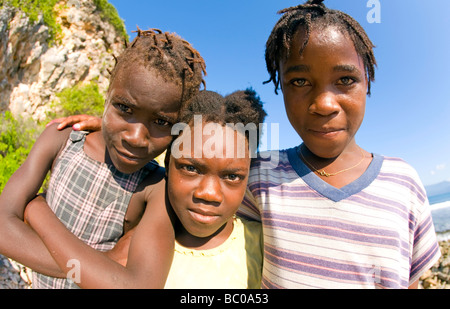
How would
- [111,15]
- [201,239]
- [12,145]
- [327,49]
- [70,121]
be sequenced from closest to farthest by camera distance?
1. [327,49]
2. [201,239]
3. [70,121]
4. [12,145]
5. [111,15]

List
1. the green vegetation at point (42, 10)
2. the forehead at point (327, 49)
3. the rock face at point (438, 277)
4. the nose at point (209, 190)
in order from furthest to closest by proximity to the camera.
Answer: the green vegetation at point (42, 10) → the rock face at point (438, 277) → the nose at point (209, 190) → the forehead at point (327, 49)

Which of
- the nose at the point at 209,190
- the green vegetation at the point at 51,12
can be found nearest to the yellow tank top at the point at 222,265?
the nose at the point at 209,190

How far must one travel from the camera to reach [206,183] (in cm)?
121

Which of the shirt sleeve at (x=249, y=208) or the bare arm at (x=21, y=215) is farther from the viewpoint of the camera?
the shirt sleeve at (x=249, y=208)

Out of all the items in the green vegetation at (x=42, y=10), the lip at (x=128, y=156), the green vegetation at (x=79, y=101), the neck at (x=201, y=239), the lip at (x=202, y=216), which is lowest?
the neck at (x=201, y=239)

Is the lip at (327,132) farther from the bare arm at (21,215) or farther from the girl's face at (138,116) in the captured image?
the bare arm at (21,215)

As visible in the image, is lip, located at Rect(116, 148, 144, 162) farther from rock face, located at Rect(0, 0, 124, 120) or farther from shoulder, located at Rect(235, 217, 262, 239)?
rock face, located at Rect(0, 0, 124, 120)

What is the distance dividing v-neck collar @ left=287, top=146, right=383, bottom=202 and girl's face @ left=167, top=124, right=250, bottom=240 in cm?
30

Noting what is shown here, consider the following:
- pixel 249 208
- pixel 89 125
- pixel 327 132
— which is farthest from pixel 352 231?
pixel 89 125

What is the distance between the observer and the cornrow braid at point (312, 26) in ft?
3.73

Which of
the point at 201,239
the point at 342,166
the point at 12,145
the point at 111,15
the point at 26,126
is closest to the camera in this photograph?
the point at 342,166

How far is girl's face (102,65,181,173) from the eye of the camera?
1.28 meters

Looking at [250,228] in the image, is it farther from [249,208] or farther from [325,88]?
[325,88]

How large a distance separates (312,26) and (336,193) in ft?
2.36
